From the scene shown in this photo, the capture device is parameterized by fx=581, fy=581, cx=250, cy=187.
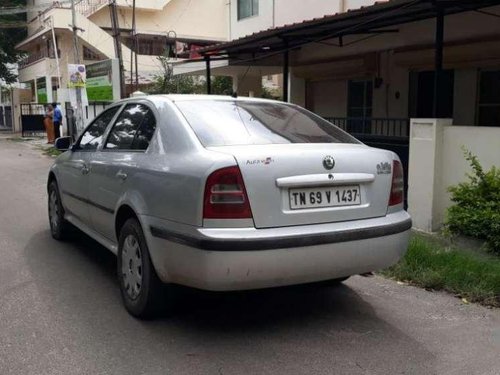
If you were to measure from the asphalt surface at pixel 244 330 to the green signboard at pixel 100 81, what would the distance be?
14.9 meters

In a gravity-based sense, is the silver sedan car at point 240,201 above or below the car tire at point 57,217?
above

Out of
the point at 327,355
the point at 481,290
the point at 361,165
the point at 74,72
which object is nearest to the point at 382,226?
the point at 361,165

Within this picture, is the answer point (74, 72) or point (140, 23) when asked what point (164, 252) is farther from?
point (140, 23)

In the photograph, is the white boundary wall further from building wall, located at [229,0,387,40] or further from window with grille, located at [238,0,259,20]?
window with grille, located at [238,0,259,20]

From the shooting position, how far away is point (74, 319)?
419 centimetres

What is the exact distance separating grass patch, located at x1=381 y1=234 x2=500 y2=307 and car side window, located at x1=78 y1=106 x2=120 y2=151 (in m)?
2.92

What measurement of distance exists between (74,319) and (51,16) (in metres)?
29.5

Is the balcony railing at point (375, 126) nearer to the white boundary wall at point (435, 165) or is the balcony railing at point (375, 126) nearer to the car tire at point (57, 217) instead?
the white boundary wall at point (435, 165)

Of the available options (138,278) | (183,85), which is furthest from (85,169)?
(183,85)

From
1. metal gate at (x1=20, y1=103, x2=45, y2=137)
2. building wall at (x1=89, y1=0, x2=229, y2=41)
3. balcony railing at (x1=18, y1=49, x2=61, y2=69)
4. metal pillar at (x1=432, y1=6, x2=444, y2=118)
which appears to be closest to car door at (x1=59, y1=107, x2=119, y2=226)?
metal pillar at (x1=432, y1=6, x2=444, y2=118)

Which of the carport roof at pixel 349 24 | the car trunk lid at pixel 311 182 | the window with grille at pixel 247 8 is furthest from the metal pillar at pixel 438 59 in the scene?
the window with grille at pixel 247 8

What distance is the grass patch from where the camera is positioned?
484cm

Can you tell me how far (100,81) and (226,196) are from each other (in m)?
18.0

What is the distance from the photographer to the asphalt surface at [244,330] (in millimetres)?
3490
